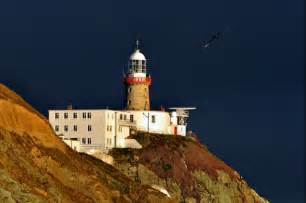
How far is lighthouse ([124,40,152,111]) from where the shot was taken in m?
185

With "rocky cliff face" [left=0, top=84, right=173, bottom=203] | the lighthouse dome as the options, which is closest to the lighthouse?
the lighthouse dome

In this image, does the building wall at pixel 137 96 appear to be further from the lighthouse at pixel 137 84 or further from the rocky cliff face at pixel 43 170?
the rocky cliff face at pixel 43 170

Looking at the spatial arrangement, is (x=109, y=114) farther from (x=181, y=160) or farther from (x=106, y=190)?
(x=106, y=190)

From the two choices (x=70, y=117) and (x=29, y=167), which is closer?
(x=29, y=167)

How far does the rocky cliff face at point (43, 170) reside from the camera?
110 meters

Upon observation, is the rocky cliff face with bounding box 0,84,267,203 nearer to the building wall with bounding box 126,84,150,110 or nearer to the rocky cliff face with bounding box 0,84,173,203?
the rocky cliff face with bounding box 0,84,173,203

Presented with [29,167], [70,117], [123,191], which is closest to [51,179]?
[29,167]

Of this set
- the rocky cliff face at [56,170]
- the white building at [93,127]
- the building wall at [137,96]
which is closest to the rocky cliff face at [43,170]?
the rocky cliff face at [56,170]

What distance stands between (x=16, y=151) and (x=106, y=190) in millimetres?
10928

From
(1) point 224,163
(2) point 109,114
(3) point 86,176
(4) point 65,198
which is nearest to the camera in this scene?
(4) point 65,198

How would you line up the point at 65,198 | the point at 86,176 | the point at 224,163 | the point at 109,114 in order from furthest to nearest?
the point at 224,163 < the point at 109,114 < the point at 86,176 < the point at 65,198

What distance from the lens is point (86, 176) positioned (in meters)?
123

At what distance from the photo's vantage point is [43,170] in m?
118

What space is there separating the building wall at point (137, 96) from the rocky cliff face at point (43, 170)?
165 feet
